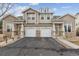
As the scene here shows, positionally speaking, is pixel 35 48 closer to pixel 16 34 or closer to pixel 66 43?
pixel 16 34

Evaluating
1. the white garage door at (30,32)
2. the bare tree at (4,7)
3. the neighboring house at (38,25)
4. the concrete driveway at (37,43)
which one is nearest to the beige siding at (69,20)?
the neighboring house at (38,25)

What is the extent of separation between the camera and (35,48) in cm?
1177

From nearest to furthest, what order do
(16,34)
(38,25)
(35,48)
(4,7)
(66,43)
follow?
(4,7) < (35,48) < (66,43) < (16,34) < (38,25)

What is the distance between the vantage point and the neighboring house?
11977 millimetres

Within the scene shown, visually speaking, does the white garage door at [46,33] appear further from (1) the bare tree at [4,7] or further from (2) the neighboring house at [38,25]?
(1) the bare tree at [4,7]

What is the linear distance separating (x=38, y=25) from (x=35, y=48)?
1.14 meters

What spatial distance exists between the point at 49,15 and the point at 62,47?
1.63 meters

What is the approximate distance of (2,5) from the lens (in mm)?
11641

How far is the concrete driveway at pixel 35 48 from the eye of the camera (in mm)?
11656

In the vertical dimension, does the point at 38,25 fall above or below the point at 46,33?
above

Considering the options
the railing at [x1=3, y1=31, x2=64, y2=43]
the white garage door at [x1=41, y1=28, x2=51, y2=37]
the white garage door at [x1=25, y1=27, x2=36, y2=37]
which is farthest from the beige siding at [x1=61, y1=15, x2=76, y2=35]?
the white garage door at [x1=25, y1=27, x2=36, y2=37]

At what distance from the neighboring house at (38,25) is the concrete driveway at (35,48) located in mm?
319

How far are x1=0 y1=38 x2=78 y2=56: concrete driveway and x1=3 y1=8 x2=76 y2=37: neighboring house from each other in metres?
0.32

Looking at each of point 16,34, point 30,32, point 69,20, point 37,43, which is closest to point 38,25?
point 30,32
